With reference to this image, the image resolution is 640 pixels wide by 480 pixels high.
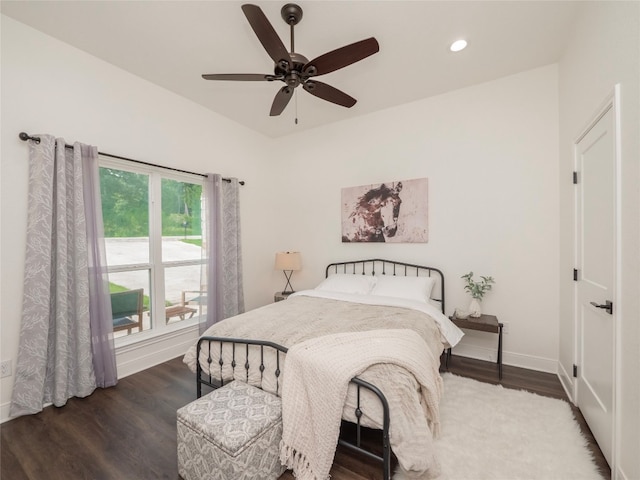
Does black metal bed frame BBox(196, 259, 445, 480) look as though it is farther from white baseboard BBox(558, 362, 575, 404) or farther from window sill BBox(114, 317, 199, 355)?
white baseboard BBox(558, 362, 575, 404)

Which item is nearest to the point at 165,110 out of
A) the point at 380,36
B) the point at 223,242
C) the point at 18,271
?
the point at 223,242

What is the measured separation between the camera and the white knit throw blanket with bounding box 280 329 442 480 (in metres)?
1.49

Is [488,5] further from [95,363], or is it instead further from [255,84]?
[95,363]

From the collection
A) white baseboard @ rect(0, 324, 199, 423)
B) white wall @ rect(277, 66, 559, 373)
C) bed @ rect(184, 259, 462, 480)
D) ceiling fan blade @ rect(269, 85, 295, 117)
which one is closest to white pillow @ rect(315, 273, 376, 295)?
bed @ rect(184, 259, 462, 480)

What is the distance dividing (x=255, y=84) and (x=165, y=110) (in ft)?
3.58

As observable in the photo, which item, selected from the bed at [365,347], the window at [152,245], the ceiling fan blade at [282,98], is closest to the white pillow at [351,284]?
the bed at [365,347]

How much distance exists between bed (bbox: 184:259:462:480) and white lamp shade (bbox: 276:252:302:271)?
2.41 feet

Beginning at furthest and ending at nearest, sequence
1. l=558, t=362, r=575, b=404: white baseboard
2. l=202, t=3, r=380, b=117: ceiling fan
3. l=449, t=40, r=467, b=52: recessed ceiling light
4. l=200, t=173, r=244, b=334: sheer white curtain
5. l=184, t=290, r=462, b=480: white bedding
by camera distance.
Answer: l=200, t=173, r=244, b=334: sheer white curtain → l=449, t=40, r=467, b=52: recessed ceiling light → l=558, t=362, r=575, b=404: white baseboard → l=202, t=3, r=380, b=117: ceiling fan → l=184, t=290, r=462, b=480: white bedding

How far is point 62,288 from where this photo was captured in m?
2.27

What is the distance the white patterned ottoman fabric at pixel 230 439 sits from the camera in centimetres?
139

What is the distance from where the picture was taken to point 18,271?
7.16ft

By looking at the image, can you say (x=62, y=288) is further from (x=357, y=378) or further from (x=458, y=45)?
(x=458, y=45)

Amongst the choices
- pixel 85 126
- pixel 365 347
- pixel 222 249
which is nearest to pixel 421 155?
pixel 365 347

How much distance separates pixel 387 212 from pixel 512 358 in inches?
82.1
